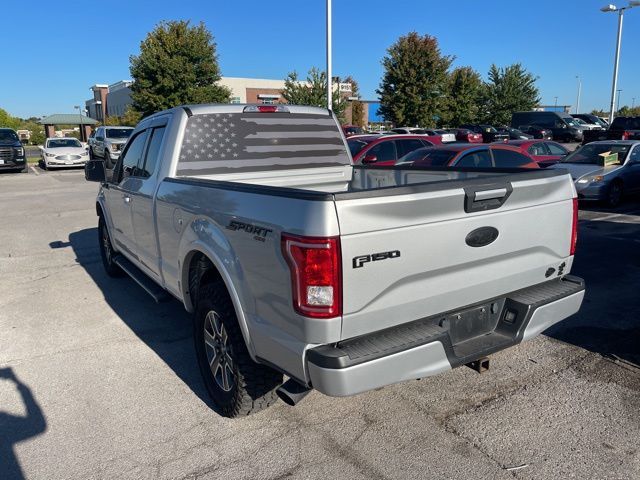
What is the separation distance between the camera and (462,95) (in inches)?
1758

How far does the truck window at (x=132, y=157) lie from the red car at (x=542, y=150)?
10198 millimetres

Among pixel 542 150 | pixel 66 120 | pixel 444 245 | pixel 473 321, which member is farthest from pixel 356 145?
pixel 66 120

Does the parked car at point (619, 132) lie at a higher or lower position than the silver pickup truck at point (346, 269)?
higher

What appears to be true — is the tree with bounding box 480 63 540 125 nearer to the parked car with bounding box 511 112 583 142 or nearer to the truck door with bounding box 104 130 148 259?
the parked car with bounding box 511 112 583 142

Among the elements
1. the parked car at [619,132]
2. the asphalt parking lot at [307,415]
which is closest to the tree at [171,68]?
the parked car at [619,132]

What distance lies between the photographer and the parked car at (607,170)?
38.5 feet

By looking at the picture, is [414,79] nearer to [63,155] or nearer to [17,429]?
[63,155]

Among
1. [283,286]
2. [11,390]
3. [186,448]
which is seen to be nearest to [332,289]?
[283,286]

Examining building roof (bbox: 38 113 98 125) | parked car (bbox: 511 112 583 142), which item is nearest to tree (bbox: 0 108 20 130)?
building roof (bbox: 38 113 98 125)

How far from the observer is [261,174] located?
4645 millimetres

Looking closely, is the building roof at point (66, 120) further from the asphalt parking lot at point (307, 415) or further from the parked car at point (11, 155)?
the asphalt parking lot at point (307, 415)

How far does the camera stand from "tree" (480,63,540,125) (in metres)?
47.8

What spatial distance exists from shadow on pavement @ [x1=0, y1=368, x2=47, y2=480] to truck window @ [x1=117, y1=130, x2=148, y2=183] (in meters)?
2.25

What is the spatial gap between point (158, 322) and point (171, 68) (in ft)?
100
